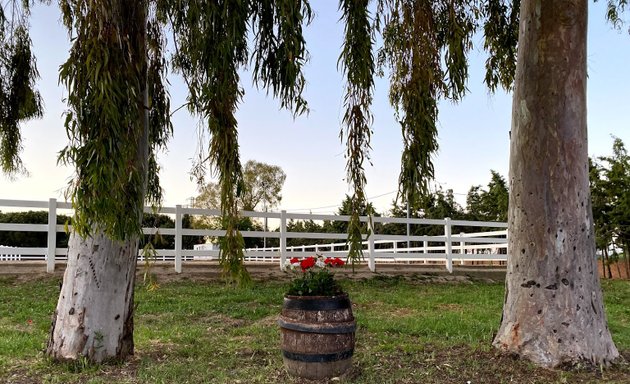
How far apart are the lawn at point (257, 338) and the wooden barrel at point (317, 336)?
18cm

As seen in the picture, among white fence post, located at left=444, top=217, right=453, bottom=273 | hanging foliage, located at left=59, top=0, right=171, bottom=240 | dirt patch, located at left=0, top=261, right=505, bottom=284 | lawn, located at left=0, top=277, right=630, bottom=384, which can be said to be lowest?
lawn, located at left=0, top=277, right=630, bottom=384

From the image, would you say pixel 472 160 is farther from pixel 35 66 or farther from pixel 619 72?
pixel 35 66

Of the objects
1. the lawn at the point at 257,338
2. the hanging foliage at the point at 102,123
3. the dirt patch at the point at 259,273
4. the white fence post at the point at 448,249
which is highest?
the hanging foliage at the point at 102,123

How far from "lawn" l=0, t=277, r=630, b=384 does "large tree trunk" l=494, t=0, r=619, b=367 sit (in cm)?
25

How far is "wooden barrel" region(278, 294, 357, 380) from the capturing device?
4039 mm

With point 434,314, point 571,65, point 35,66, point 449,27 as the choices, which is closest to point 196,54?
point 449,27

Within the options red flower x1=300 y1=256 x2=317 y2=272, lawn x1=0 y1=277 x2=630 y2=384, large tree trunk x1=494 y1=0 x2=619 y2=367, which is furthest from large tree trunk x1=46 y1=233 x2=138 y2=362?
large tree trunk x1=494 y1=0 x2=619 y2=367

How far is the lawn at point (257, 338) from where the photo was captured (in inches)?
169

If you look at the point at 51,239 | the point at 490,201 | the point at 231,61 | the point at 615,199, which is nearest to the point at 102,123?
the point at 231,61

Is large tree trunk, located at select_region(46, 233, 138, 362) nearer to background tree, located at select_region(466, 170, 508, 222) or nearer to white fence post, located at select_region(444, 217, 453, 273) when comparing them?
white fence post, located at select_region(444, 217, 453, 273)

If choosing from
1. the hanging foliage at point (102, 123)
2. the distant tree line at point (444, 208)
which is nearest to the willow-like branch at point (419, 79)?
the distant tree line at point (444, 208)

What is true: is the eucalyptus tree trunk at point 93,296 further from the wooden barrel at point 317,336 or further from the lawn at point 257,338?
the wooden barrel at point 317,336

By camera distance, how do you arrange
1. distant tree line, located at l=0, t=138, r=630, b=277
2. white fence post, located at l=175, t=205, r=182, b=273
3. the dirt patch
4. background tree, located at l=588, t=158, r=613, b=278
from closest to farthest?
distant tree line, located at l=0, t=138, r=630, b=277 < the dirt patch < white fence post, located at l=175, t=205, r=182, b=273 < background tree, located at l=588, t=158, r=613, b=278

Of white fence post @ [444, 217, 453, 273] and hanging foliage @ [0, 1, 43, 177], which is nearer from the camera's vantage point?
hanging foliage @ [0, 1, 43, 177]
